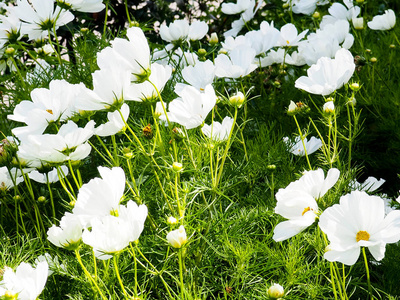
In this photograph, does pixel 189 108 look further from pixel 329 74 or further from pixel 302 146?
pixel 302 146

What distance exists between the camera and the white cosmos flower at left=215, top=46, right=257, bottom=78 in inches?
51.2

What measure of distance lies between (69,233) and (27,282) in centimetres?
10

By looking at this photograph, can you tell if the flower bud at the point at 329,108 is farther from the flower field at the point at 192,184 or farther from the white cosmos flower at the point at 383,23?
the white cosmos flower at the point at 383,23

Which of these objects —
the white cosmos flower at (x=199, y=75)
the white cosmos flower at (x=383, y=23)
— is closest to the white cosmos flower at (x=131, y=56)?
the white cosmos flower at (x=199, y=75)

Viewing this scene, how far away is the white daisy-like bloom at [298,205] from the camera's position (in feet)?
2.72

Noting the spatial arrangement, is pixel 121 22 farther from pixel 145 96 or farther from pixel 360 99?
pixel 145 96

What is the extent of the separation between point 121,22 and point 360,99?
1203 mm

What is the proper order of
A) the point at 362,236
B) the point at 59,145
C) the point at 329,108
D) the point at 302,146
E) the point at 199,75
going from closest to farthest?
the point at 362,236 → the point at 59,145 → the point at 329,108 → the point at 199,75 → the point at 302,146

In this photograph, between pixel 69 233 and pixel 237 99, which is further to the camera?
pixel 237 99

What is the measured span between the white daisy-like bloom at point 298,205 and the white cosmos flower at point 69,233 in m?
Result: 0.32

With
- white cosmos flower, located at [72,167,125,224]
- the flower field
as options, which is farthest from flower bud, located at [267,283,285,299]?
white cosmos flower, located at [72,167,125,224]

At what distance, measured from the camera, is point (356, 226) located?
2.65 feet

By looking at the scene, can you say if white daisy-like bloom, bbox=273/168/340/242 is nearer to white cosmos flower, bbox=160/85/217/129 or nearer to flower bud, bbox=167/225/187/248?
flower bud, bbox=167/225/187/248

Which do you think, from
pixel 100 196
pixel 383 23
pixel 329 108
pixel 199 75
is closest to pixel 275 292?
pixel 100 196
